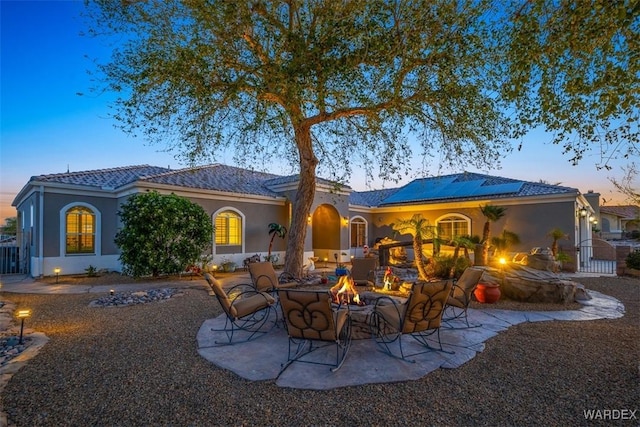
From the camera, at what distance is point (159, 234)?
11539 mm

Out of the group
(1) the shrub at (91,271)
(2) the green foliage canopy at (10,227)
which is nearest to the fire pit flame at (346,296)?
(1) the shrub at (91,271)

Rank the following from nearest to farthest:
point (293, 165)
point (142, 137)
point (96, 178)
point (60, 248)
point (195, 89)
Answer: point (195, 89) < point (142, 137) < point (293, 165) < point (60, 248) < point (96, 178)

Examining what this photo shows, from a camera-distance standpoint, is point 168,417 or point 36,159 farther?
point 36,159

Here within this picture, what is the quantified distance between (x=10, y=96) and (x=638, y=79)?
47.5 ft

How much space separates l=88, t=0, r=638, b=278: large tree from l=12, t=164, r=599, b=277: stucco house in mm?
2270

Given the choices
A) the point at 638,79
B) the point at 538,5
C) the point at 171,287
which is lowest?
the point at 171,287

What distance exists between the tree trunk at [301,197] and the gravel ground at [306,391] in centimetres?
553

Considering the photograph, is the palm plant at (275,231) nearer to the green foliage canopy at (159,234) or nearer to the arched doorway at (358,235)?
the green foliage canopy at (159,234)

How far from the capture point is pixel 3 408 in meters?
3.18

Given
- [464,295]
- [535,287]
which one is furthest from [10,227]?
[535,287]

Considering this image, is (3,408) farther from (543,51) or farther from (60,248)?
(60,248)

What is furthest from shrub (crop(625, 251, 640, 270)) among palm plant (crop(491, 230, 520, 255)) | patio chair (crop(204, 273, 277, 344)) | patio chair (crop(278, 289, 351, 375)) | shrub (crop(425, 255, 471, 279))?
patio chair (crop(204, 273, 277, 344))

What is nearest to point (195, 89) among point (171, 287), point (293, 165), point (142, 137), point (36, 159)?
point (142, 137)

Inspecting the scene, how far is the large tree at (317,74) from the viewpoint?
7.35 m
